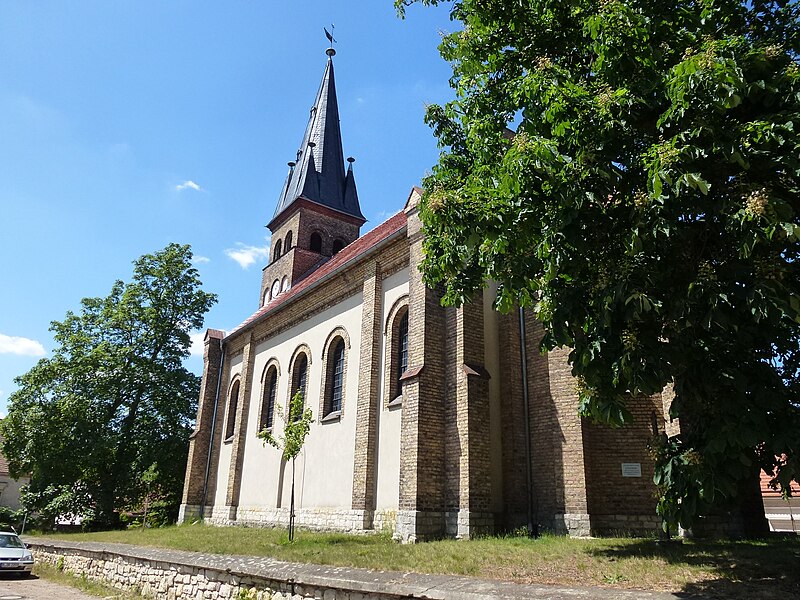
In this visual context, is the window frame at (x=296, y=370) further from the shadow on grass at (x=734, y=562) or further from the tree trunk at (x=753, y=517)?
the tree trunk at (x=753, y=517)

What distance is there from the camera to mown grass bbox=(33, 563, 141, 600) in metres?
11.6

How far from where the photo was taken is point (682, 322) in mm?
5684

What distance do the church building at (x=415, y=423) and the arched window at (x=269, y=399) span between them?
5cm

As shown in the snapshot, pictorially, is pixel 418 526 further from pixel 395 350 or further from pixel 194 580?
pixel 395 350

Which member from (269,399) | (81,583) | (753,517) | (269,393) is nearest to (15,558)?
(81,583)

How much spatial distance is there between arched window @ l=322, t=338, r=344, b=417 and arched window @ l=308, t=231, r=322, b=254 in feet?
48.4

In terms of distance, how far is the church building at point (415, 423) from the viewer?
12117 mm

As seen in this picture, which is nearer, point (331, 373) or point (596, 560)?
point (596, 560)

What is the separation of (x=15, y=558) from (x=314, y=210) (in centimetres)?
2160

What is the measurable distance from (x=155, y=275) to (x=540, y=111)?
29110 millimetres

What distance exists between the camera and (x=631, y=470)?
12.0 metres

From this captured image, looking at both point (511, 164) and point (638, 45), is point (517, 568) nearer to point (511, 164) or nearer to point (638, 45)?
point (511, 164)

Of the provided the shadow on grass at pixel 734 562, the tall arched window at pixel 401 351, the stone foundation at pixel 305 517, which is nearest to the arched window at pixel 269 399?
the stone foundation at pixel 305 517

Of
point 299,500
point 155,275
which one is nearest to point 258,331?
point 299,500
